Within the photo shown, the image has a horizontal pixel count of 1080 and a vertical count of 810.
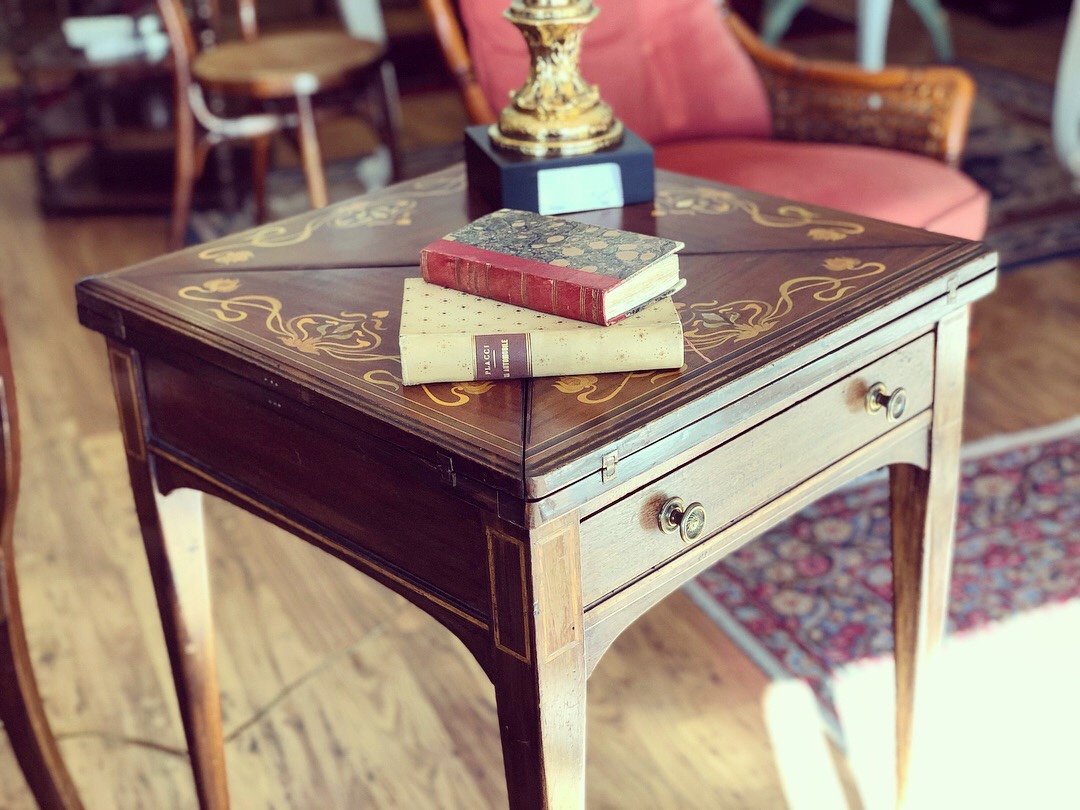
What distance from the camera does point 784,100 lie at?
2439mm

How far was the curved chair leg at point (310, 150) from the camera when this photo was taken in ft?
10.9

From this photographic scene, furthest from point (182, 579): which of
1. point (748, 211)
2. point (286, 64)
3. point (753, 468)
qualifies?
point (286, 64)

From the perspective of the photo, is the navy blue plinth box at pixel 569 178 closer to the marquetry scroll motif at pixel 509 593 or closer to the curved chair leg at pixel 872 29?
the marquetry scroll motif at pixel 509 593


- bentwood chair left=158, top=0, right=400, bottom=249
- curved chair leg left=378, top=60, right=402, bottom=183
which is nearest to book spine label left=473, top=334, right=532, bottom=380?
bentwood chair left=158, top=0, right=400, bottom=249

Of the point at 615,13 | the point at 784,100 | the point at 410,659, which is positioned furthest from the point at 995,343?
the point at 410,659

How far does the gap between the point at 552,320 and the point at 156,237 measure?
10.1 feet

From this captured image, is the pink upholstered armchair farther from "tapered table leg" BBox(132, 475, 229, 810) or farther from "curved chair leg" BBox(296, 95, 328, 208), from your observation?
"tapered table leg" BBox(132, 475, 229, 810)

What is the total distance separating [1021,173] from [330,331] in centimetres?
323

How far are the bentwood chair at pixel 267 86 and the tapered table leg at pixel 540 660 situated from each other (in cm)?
241

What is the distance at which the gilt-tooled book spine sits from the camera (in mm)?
1077

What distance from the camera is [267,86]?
327 cm

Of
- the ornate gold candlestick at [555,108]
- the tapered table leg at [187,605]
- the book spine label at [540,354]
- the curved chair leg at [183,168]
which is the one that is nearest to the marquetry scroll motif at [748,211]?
the ornate gold candlestick at [555,108]

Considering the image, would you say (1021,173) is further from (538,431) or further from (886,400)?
(538,431)

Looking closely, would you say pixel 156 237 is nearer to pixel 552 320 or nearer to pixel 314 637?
pixel 314 637
